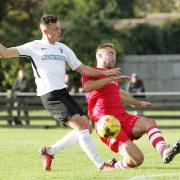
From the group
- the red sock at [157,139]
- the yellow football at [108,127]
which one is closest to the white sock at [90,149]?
the yellow football at [108,127]

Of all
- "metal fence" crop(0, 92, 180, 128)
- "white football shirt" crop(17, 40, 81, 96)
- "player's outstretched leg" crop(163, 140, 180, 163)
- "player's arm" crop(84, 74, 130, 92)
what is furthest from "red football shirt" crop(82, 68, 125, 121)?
"metal fence" crop(0, 92, 180, 128)

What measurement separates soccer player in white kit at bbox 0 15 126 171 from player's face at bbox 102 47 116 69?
376 millimetres

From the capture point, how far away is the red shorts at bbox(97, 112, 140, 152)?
11500 mm

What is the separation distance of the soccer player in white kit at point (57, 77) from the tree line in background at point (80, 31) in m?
25.6

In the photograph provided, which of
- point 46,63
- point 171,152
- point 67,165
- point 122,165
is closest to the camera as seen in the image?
point 171,152

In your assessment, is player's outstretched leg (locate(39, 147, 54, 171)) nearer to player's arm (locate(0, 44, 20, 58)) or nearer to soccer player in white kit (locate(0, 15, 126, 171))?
soccer player in white kit (locate(0, 15, 126, 171))

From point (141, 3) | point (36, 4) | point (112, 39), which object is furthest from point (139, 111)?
point (141, 3)

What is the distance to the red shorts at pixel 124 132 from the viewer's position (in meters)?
11.5

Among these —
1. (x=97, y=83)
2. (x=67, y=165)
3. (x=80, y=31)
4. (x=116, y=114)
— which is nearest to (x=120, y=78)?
(x=97, y=83)

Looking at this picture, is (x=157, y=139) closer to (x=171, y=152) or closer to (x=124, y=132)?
(x=171, y=152)

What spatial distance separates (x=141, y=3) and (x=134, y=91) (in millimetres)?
56797

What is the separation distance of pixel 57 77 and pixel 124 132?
1340 mm

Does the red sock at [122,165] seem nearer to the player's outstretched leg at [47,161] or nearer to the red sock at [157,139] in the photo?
the red sock at [157,139]

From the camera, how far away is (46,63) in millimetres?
11188
